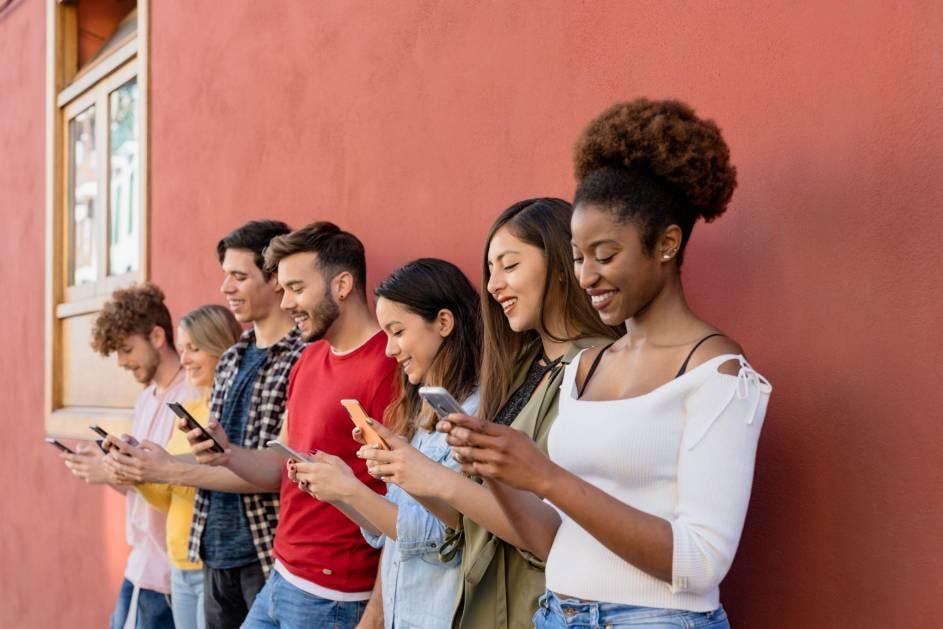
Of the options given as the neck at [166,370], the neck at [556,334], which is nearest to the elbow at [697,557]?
the neck at [556,334]

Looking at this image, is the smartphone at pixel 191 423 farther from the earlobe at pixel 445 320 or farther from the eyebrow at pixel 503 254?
the eyebrow at pixel 503 254

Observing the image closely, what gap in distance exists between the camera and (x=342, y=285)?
343 centimetres

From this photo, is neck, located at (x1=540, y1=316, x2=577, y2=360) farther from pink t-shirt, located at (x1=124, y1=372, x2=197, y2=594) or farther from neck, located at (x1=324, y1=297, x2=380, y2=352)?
pink t-shirt, located at (x1=124, y1=372, x2=197, y2=594)

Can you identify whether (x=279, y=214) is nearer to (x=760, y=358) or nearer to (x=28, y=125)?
(x=760, y=358)

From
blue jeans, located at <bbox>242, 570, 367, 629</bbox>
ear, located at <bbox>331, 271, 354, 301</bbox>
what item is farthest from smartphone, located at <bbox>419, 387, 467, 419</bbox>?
ear, located at <bbox>331, 271, 354, 301</bbox>

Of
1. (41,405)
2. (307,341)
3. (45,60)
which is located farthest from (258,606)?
(45,60)

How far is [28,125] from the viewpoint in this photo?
7.91 meters

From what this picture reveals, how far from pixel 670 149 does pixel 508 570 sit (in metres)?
0.96

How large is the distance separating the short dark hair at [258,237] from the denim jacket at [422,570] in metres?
1.41

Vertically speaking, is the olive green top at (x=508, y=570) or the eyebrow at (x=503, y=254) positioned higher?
the eyebrow at (x=503, y=254)

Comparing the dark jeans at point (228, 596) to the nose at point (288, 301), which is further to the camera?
the dark jeans at point (228, 596)

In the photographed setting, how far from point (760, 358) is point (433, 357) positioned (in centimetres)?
90

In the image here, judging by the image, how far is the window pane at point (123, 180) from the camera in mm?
6469

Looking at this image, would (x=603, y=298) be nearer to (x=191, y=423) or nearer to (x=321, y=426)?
(x=321, y=426)
